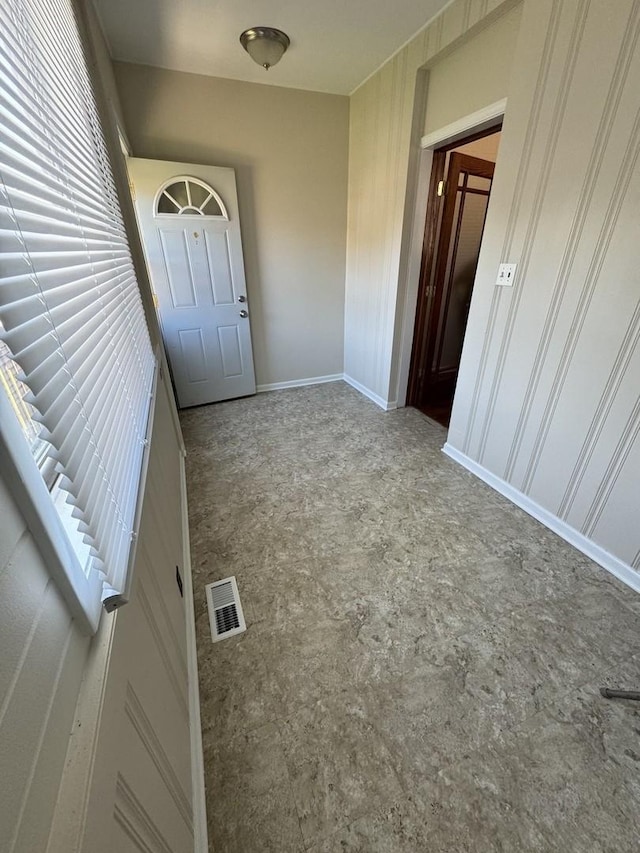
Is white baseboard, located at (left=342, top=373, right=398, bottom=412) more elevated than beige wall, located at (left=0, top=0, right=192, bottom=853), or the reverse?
beige wall, located at (left=0, top=0, right=192, bottom=853)

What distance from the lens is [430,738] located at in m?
1.11

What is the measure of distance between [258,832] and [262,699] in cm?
31

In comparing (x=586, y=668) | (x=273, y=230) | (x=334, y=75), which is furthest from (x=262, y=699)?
(x=334, y=75)

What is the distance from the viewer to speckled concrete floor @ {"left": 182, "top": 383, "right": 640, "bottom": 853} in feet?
3.13

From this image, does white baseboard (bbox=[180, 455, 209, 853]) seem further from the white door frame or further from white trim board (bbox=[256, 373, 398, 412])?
the white door frame

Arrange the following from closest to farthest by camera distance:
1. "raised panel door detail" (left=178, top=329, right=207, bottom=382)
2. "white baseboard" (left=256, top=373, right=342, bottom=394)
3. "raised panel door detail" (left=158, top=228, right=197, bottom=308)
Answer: "raised panel door detail" (left=158, top=228, right=197, bottom=308), "raised panel door detail" (left=178, top=329, right=207, bottom=382), "white baseboard" (left=256, top=373, right=342, bottom=394)

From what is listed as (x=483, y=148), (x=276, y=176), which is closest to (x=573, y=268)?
(x=483, y=148)

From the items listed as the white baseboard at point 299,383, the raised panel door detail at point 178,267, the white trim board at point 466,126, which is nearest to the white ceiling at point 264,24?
the white trim board at point 466,126

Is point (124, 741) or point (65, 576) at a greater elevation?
point (65, 576)

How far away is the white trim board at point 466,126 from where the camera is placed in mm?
1932

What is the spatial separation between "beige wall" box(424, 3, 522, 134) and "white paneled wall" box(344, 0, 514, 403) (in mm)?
75

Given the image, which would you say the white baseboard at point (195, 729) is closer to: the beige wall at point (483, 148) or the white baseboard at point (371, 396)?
the white baseboard at point (371, 396)

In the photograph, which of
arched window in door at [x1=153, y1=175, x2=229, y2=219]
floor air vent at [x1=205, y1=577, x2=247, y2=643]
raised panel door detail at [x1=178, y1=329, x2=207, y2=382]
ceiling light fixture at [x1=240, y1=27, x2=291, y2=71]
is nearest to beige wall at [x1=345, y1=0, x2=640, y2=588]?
ceiling light fixture at [x1=240, y1=27, x2=291, y2=71]

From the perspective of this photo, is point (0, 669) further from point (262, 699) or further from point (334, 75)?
point (334, 75)
